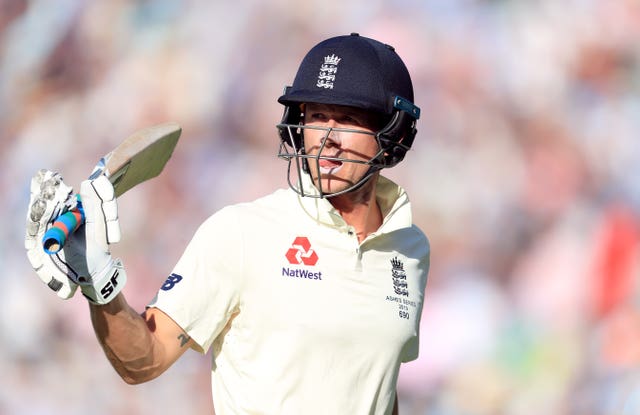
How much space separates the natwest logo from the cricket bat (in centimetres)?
37

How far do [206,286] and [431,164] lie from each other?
2.35 metres

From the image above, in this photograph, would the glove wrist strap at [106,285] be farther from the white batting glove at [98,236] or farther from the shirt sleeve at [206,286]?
the shirt sleeve at [206,286]

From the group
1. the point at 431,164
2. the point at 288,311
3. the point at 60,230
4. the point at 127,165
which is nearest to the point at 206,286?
the point at 288,311

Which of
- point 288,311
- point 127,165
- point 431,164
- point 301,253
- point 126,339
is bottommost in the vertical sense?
point 126,339

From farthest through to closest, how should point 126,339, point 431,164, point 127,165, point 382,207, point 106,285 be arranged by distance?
point 431,164 < point 382,207 < point 127,165 < point 126,339 < point 106,285

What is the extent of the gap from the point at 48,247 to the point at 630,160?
10.6ft

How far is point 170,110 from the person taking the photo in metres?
4.43

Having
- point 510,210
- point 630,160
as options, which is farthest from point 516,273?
point 630,160

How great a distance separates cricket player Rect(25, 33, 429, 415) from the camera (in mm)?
1974

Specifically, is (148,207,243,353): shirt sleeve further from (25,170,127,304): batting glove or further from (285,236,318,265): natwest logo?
(25,170,127,304): batting glove

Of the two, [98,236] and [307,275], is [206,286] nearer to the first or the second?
[307,275]

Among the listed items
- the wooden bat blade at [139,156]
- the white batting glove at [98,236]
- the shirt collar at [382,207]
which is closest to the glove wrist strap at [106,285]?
the white batting glove at [98,236]

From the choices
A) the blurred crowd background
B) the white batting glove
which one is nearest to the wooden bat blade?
the white batting glove

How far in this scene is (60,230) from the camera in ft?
5.64
